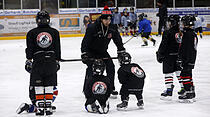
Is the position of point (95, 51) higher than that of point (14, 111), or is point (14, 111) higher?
point (95, 51)

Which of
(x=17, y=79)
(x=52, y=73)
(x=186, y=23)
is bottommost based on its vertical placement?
(x=17, y=79)

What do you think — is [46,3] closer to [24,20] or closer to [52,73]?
[24,20]

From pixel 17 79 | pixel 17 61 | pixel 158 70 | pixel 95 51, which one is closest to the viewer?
pixel 95 51

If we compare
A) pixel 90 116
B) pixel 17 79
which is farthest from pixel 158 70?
pixel 90 116

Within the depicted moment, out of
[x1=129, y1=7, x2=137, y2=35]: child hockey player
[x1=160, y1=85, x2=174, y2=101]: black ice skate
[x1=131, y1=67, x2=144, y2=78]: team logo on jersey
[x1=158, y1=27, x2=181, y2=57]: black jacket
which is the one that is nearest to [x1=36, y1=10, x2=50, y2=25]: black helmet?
[x1=131, y1=67, x2=144, y2=78]: team logo on jersey

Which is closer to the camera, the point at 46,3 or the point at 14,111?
the point at 14,111

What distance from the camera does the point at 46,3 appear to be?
60.2 ft

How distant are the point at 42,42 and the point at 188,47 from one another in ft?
5.26

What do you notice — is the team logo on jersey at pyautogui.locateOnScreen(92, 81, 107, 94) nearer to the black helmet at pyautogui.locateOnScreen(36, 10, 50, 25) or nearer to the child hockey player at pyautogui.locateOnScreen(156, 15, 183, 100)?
the black helmet at pyautogui.locateOnScreen(36, 10, 50, 25)

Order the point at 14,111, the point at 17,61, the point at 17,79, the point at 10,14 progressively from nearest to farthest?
the point at 14,111 < the point at 17,79 < the point at 17,61 < the point at 10,14

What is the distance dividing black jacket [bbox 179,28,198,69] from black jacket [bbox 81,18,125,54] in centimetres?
67

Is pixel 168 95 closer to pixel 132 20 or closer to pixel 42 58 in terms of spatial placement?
pixel 42 58

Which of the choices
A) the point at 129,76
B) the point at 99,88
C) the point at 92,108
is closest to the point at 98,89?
the point at 99,88

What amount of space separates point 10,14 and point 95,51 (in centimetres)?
1348
